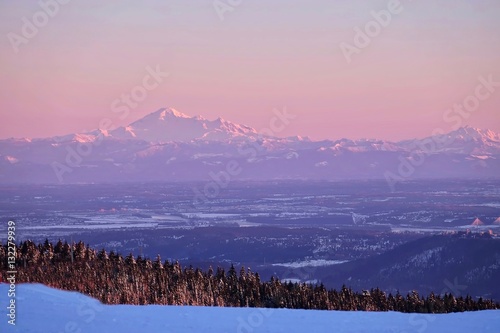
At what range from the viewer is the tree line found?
107 ft

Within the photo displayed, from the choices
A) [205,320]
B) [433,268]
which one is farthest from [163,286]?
[433,268]

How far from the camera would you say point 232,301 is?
1453 inches

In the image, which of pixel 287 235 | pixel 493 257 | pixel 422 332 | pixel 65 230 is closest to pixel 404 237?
pixel 287 235

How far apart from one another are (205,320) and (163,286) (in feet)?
33.9

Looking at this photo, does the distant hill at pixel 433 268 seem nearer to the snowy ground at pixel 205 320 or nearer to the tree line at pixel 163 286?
the tree line at pixel 163 286

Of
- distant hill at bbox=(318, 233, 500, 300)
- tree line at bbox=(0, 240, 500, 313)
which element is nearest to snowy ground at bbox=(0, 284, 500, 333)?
tree line at bbox=(0, 240, 500, 313)

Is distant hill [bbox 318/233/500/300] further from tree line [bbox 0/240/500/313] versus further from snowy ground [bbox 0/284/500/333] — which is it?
snowy ground [bbox 0/284/500/333]

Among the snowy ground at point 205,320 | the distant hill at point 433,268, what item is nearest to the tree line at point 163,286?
the snowy ground at point 205,320

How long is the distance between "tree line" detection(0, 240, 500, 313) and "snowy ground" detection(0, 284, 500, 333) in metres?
3.57

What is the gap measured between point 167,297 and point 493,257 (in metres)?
115

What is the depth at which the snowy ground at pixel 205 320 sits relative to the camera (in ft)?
76.9

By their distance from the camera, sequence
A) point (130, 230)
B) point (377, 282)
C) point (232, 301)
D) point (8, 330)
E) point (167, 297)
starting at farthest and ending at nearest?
point (130, 230)
point (377, 282)
point (232, 301)
point (167, 297)
point (8, 330)

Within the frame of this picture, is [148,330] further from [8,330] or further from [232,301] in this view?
[232,301]

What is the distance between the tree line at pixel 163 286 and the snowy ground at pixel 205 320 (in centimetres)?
357
